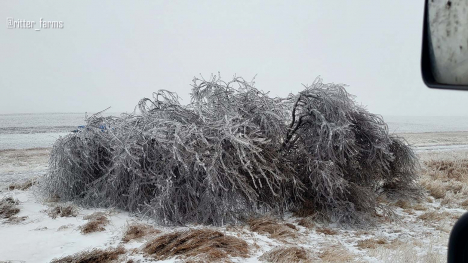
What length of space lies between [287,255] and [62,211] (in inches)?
192

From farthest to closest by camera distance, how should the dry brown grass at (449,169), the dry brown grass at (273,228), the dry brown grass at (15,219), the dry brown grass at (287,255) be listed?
the dry brown grass at (449,169)
the dry brown grass at (15,219)
the dry brown grass at (273,228)
the dry brown grass at (287,255)

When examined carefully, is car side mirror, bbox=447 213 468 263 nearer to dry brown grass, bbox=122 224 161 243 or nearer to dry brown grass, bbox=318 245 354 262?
dry brown grass, bbox=318 245 354 262

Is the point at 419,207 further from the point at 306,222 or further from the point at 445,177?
the point at 445,177

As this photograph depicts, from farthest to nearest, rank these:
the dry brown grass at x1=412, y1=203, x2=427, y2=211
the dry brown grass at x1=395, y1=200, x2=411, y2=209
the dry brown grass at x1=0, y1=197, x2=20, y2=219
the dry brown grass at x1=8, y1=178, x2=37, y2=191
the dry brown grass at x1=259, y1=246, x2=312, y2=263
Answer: the dry brown grass at x1=8, y1=178, x2=37, y2=191 → the dry brown grass at x1=395, y1=200, x2=411, y2=209 → the dry brown grass at x1=412, y1=203, x2=427, y2=211 → the dry brown grass at x1=0, y1=197, x2=20, y2=219 → the dry brown grass at x1=259, y1=246, x2=312, y2=263

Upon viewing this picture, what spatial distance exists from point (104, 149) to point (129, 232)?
10.8 feet

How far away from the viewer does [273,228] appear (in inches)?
273

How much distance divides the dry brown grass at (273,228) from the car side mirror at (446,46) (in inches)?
232

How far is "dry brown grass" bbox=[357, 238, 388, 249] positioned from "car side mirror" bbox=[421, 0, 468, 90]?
5834 millimetres

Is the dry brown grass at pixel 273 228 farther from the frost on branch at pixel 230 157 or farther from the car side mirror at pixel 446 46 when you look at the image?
the car side mirror at pixel 446 46

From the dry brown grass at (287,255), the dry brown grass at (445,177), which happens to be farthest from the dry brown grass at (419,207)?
the dry brown grass at (287,255)

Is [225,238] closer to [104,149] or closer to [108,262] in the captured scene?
[108,262]

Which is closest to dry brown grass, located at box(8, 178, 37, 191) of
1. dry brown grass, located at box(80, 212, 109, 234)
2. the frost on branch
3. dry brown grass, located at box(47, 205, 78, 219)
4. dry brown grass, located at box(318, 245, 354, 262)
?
the frost on branch

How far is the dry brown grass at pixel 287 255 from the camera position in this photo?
5.25m

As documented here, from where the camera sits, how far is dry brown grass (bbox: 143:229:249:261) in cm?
539
